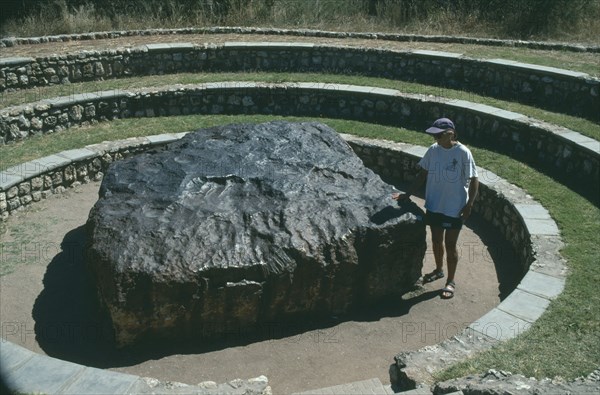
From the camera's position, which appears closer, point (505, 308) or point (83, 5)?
point (505, 308)

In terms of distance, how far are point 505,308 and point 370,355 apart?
1179 millimetres

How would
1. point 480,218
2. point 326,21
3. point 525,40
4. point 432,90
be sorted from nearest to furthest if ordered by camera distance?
point 480,218 < point 432,90 < point 525,40 < point 326,21

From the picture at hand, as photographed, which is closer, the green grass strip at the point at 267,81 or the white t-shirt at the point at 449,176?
the white t-shirt at the point at 449,176

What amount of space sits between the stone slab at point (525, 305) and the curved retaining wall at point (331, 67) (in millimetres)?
4911

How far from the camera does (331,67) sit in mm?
12312

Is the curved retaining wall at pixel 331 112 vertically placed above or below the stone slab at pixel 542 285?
above

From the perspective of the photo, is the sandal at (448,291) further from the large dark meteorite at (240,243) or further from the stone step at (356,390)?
the stone step at (356,390)

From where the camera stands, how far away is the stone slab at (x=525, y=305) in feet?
17.8

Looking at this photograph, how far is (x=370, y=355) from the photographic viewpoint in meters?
5.69

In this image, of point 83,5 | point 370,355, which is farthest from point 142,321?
point 83,5

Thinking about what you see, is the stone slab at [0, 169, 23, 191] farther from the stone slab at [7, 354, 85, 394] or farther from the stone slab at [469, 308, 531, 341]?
the stone slab at [469, 308, 531, 341]

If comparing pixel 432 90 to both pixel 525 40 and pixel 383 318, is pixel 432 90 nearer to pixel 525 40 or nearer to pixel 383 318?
pixel 525 40

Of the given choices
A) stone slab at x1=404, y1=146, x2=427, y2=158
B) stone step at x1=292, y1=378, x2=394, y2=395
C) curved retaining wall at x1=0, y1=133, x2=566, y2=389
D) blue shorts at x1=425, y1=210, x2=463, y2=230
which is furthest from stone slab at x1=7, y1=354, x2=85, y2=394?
stone slab at x1=404, y1=146, x2=427, y2=158

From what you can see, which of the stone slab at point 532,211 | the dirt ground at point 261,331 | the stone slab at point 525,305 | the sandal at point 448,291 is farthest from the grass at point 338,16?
the stone slab at point 525,305
